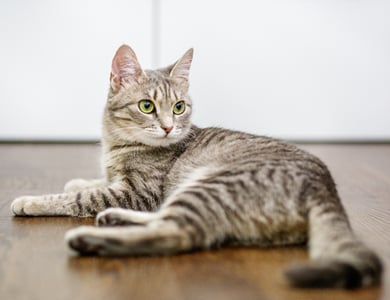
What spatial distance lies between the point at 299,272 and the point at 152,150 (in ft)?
3.77

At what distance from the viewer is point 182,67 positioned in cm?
274

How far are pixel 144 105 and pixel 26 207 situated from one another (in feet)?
1.97

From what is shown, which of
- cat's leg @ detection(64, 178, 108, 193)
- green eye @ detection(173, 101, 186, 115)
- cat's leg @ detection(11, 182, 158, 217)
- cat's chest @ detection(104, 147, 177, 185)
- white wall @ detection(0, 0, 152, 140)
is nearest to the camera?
cat's leg @ detection(11, 182, 158, 217)

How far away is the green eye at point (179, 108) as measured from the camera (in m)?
2.60

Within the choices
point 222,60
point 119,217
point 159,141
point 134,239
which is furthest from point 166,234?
point 222,60

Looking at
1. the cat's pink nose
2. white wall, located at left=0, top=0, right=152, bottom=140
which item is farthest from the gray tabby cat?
white wall, located at left=0, top=0, right=152, bottom=140

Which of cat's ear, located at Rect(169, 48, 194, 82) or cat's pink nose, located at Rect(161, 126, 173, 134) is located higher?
cat's ear, located at Rect(169, 48, 194, 82)

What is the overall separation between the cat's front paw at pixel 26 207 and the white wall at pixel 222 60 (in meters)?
2.35

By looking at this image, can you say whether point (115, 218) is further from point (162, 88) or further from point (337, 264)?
point (337, 264)

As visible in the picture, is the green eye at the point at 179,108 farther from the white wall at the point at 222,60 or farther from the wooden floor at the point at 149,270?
the white wall at the point at 222,60

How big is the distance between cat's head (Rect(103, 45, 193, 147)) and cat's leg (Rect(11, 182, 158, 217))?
25cm

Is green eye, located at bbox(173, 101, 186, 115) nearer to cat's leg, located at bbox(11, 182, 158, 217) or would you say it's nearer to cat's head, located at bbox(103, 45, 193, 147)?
cat's head, located at bbox(103, 45, 193, 147)

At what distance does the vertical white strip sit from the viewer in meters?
4.67

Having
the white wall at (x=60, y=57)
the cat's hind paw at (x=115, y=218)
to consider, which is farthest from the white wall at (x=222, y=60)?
the cat's hind paw at (x=115, y=218)
